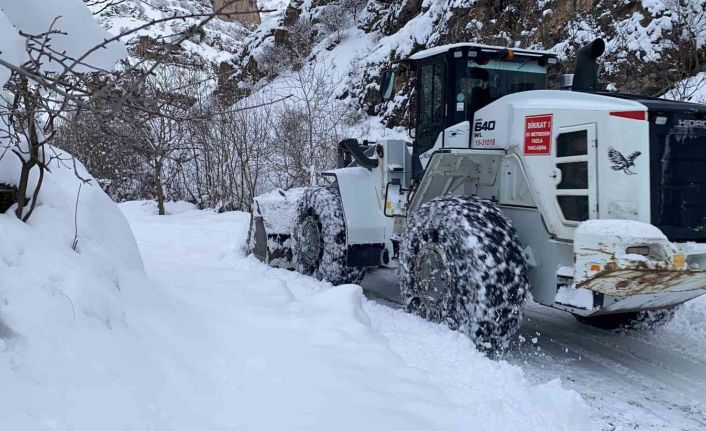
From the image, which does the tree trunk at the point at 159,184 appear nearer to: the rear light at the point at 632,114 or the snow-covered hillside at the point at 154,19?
the snow-covered hillside at the point at 154,19

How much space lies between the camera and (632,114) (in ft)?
12.5

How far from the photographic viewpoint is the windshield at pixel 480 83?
17.5 feet

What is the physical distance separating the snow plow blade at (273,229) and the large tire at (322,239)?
1.05 ft

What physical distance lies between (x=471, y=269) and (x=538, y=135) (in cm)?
113

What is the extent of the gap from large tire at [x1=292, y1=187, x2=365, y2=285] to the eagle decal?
3.13 meters

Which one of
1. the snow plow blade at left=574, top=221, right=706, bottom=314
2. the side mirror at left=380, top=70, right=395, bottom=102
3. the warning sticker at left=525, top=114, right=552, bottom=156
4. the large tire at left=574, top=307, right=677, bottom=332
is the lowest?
the large tire at left=574, top=307, right=677, bottom=332

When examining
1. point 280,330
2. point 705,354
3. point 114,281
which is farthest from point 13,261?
point 705,354

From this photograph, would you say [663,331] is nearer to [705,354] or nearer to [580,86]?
[705,354]

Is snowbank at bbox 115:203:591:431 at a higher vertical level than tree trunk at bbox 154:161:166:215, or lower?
lower

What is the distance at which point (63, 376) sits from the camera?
2.55 meters

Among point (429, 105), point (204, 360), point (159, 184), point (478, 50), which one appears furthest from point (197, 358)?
point (159, 184)

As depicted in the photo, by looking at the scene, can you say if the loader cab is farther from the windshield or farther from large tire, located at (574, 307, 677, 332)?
large tire, located at (574, 307, 677, 332)

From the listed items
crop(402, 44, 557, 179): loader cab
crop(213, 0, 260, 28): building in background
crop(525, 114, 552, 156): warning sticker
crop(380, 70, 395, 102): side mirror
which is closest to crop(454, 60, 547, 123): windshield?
crop(402, 44, 557, 179): loader cab

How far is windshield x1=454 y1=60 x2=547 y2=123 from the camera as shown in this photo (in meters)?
5.34
